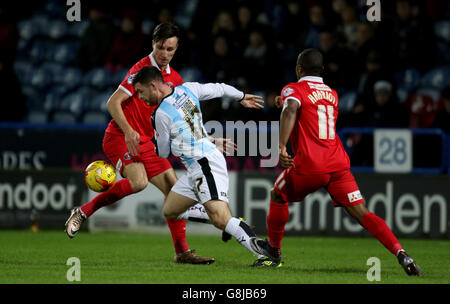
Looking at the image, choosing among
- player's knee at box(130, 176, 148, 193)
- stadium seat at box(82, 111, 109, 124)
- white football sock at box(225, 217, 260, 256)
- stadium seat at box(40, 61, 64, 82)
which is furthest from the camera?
stadium seat at box(40, 61, 64, 82)

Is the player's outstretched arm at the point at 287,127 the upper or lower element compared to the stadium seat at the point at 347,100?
lower

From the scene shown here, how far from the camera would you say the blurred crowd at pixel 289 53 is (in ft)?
37.9

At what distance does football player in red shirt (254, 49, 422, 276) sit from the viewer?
21.2ft

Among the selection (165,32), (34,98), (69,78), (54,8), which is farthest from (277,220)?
(54,8)

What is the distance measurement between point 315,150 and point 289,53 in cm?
666

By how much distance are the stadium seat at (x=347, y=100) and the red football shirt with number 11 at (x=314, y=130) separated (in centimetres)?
550

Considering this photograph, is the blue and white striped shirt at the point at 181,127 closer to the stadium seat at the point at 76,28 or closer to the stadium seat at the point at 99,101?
the stadium seat at the point at 99,101

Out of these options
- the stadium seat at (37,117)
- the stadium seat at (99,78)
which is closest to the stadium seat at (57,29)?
the stadium seat at (99,78)

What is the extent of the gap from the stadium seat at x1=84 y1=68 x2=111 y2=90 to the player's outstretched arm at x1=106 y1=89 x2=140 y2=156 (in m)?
7.23

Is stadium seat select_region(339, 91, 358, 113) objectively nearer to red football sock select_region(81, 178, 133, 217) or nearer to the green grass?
the green grass

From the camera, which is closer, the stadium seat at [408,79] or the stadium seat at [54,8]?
the stadium seat at [408,79]

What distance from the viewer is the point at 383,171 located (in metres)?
10.5

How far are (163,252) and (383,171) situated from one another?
3.53 m

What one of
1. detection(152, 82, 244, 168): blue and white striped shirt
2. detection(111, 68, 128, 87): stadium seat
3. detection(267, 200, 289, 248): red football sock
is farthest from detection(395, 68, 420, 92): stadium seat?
detection(152, 82, 244, 168): blue and white striped shirt
